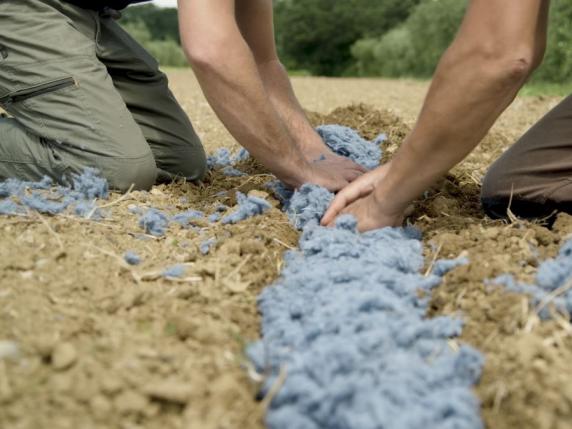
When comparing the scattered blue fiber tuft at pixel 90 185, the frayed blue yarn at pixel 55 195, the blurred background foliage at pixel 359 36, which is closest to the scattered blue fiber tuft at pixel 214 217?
the frayed blue yarn at pixel 55 195

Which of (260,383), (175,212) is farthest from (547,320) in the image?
(175,212)

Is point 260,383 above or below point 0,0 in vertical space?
below

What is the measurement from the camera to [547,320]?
1.38 metres

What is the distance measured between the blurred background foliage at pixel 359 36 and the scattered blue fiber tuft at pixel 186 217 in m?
19.5

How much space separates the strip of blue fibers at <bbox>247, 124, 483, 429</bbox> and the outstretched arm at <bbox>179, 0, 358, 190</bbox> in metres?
0.50

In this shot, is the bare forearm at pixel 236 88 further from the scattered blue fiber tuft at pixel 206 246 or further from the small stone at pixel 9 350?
the small stone at pixel 9 350

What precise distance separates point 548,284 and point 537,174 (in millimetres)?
744

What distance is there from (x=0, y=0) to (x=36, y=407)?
2.07 m

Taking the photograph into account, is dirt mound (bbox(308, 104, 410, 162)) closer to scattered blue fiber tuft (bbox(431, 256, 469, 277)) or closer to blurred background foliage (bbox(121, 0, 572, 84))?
scattered blue fiber tuft (bbox(431, 256, 469, 277))

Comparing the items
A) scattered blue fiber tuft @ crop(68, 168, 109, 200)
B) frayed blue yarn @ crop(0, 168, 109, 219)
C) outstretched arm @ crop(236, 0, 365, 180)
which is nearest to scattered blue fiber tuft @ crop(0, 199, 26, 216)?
frayed blue yarn @ crop(0, 168, 109, 219)

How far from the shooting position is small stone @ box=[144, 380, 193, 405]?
115 centimetres

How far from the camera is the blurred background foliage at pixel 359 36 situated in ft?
72.3

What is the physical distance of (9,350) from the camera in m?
1.22

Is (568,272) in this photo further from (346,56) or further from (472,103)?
(346,56)
